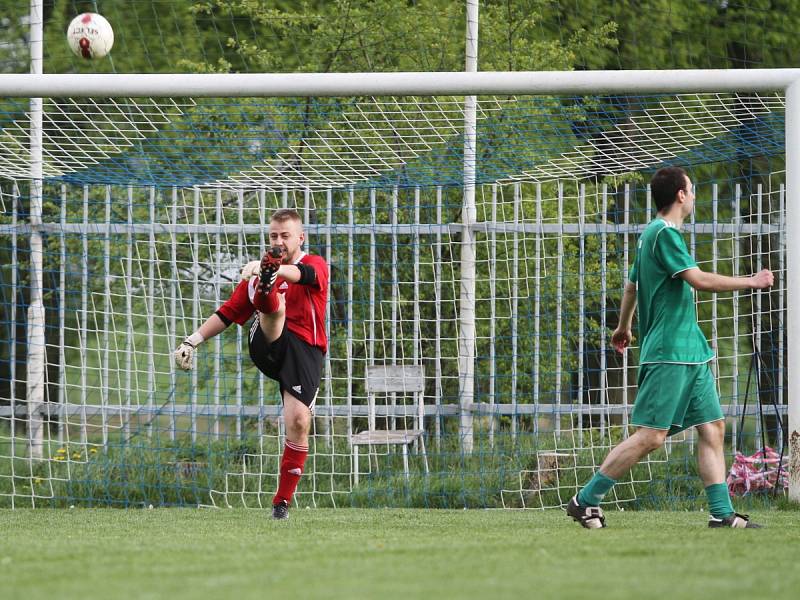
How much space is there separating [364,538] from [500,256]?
5395 millimetres

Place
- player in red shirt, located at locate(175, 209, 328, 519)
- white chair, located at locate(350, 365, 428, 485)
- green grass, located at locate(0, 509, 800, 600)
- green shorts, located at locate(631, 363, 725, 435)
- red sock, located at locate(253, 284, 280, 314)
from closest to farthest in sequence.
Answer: green grass, located at locate(0, 509, 800, 600) < green shorts, located at locate(631, 363, 725, 435) < red sock, located at locate(253, 284, 280, 314) < player in red shirt, located at locate(175, 209, 328, 519) < white chair, located at locate(350, 365, 428, 485)

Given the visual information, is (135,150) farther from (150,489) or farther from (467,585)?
(467,585)

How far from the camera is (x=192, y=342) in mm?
5918

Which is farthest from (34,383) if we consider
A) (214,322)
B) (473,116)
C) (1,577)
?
(1,577)

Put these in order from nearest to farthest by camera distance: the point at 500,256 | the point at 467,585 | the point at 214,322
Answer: the point at 467,585 → the point at 214,322 → the point at 500,256

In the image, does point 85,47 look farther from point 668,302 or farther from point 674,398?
point 674,398

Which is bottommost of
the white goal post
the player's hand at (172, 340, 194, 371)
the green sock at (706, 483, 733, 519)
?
the green sock at (706, 483, 733, 519)

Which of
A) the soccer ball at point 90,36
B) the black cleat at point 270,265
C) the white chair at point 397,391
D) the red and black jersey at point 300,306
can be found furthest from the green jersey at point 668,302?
the soccer ball at point 90,36

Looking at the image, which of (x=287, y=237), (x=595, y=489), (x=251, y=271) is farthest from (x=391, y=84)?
(x=595, y=489)

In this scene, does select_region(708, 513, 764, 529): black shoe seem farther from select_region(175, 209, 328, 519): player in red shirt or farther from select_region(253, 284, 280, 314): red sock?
select_region(253, 284, 280, 314): red sock

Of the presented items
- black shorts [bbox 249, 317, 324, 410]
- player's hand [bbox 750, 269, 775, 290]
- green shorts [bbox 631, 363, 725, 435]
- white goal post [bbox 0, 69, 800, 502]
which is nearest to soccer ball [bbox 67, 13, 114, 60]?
white goal post [bbox 0, 69, 800, 502]

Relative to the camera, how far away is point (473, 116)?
26.4ft

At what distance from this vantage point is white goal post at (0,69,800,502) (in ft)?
21.9

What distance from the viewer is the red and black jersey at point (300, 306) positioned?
20.2ft
